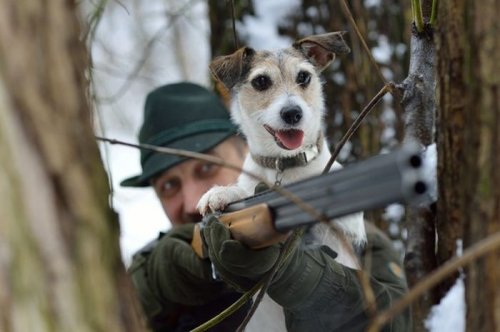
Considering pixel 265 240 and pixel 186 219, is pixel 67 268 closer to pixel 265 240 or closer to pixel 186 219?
pixel 265 240

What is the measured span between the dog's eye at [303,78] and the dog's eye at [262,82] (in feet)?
0.34

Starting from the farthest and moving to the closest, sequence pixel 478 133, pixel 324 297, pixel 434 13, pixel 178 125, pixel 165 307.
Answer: pixel 178 125
pixel 165 307
pixel 324 297
pixel 434 13
pixel 478 133

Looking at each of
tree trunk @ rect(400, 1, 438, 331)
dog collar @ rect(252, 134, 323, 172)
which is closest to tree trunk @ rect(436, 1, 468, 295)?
tree trunk @ rect(400, 1, 438, 331)

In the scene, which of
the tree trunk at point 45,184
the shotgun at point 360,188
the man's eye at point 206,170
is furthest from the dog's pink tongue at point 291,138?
the tree trunk at point 45,184

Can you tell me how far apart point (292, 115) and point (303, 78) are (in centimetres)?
30

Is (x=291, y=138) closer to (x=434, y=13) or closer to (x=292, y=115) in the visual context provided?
(x=292, y=115)

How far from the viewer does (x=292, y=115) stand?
8.21 feet

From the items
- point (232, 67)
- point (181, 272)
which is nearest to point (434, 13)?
point (232, 67)

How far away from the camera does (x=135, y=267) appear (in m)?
3.31

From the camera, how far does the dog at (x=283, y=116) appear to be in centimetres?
236

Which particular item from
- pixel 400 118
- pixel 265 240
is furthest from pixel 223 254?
pixel 400 118

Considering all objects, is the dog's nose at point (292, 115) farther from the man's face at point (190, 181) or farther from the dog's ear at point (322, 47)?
the man's face at point (190, 181)

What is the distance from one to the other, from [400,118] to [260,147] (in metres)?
1.32

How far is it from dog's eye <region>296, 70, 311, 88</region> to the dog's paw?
618 mm
